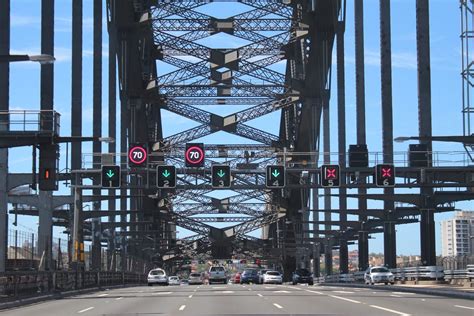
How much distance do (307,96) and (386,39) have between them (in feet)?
36.1

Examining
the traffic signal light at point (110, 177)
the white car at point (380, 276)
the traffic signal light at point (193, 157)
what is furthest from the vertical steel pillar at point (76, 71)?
the white car at point (380, 276)

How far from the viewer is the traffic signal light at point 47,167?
33.9 metres

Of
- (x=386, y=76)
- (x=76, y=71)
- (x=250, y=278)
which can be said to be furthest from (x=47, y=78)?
(x=250, y=278)

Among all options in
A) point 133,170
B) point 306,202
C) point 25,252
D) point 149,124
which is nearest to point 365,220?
point 306,202

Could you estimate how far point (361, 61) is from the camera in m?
79.9

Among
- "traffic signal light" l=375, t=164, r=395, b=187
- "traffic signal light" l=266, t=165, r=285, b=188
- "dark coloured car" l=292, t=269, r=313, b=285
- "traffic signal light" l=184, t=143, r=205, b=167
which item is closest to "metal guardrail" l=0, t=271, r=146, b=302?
"traffic signal light" l=184, t=143, r=205, b=167

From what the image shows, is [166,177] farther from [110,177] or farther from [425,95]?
[425,95]

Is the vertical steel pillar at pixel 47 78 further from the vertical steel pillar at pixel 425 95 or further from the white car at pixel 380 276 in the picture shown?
the vertical steel pillar at pixel 425 95

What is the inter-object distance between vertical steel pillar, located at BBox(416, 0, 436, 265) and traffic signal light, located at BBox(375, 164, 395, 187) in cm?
1150

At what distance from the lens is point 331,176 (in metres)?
48.1

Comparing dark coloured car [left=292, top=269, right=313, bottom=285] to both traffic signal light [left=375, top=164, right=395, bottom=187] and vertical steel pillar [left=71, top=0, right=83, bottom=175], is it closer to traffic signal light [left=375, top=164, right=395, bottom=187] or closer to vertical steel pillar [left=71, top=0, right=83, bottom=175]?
vertical steel pillar [left=71, top=0, right=83, bottom=175]

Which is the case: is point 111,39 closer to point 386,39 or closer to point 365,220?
point 386,39

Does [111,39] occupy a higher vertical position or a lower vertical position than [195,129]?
higher

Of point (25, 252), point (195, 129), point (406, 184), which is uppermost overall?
point (195, 129)
